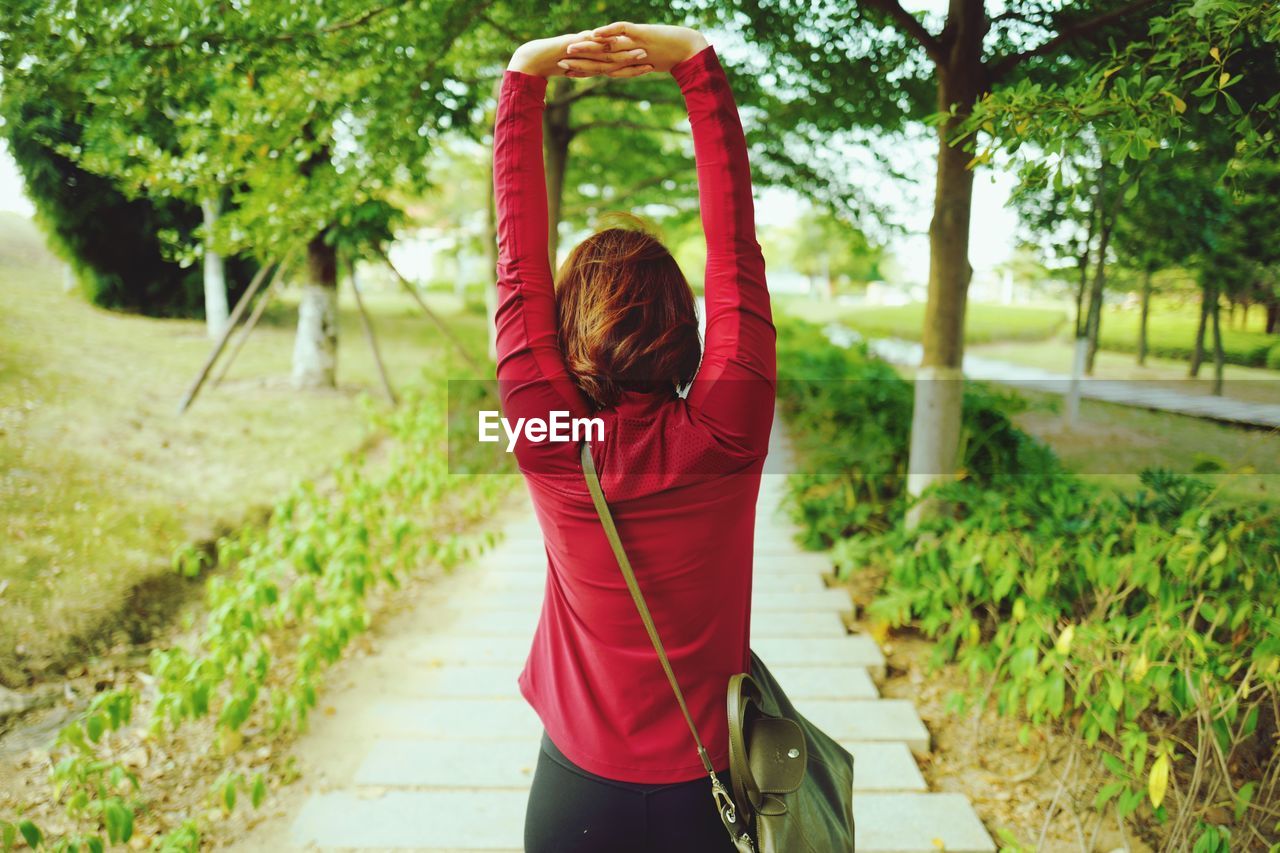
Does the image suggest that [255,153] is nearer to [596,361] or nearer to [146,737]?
[146,737]

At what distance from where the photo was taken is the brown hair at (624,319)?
3.52 ft

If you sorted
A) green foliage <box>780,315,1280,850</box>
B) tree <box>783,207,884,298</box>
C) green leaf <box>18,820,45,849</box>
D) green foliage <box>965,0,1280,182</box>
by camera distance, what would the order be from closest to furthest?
1. green foliage <box>965,0,1280,182</box>
2. green leaf <box>18,820,45,849</box>
3. green foliage <box>780,315,1280,850</box>
4. tree <box>783,207,884,298</box>

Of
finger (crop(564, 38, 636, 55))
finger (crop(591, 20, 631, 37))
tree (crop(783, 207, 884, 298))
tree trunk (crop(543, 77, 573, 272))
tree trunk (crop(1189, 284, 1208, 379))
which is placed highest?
tree (crop(783, 207, 884, 298))

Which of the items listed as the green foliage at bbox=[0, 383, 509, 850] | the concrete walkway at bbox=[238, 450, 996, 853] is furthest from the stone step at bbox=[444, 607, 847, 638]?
the green foliage at bbox=[0, 383, 509, 850]

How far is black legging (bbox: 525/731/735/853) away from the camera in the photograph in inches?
44.7

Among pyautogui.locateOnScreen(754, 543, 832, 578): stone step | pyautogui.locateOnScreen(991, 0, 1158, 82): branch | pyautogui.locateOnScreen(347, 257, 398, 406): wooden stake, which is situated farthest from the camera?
pyautogui.locateOnScreen(347, 257, 398, 406): wooden stake

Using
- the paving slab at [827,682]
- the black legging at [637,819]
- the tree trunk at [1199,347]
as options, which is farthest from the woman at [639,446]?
the tree trunk at [1199,347]

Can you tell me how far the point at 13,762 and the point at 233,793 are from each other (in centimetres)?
122

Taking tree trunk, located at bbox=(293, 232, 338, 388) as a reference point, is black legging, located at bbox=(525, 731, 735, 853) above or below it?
below

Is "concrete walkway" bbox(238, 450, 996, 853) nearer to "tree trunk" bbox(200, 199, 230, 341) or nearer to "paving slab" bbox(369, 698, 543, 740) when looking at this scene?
"paving slab" bbox(369, 698, 543, 740)

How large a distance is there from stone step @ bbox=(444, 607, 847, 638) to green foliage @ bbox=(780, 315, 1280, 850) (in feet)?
0.87

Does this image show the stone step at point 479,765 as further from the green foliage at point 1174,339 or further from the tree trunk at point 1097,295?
the tree trunk at point 1097,295

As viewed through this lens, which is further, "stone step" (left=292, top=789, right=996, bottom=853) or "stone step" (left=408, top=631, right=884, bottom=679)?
"stone step" (left=408, top=631, right=884, bottom=679)

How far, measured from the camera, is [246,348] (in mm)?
7809
